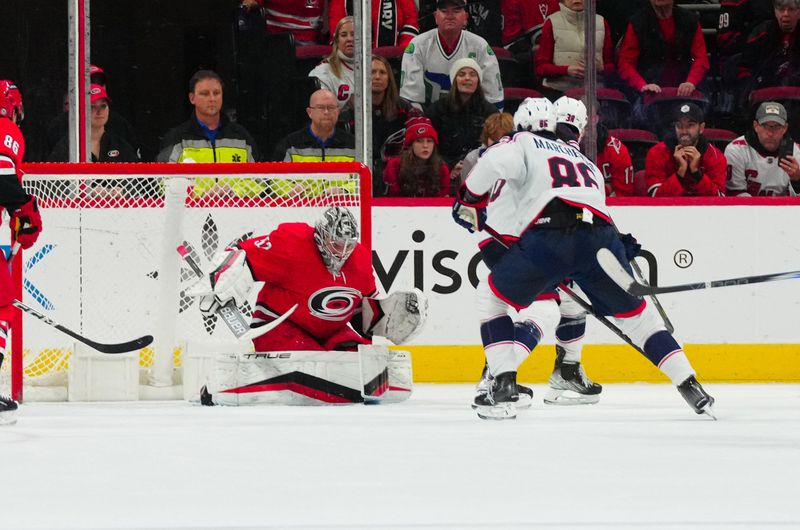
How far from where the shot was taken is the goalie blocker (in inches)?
200

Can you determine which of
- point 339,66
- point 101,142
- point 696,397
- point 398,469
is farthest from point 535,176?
point 101,142

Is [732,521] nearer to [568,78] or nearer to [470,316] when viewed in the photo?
[470,316]

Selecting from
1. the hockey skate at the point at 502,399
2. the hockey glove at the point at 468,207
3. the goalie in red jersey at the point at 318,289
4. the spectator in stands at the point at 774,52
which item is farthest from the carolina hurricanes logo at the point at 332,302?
the spectator in stands at the point at 774,52

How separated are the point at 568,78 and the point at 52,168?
7.82 feet

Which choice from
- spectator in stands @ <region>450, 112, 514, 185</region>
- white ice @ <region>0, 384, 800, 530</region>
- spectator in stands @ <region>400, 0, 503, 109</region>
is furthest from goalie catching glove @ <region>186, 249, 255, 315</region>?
spectator in stands @ <region>400, 0, 503, 109</region>

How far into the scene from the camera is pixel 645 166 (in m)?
6.53

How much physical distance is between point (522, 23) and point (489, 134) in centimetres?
64

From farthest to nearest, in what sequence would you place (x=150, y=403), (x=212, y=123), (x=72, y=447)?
1. (x=212, y=123)
2. (x=150, y=403)
3. (x=72, y=447)

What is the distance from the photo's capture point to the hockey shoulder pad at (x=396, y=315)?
209 inches

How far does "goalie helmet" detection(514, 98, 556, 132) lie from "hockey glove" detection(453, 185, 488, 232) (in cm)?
29

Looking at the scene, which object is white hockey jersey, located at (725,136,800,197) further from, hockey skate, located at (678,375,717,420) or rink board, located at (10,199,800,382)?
hockey skate, located at (678,375,717,420)

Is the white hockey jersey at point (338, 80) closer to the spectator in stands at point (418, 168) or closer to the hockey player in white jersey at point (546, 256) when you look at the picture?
the spectator in stands at point (418, 168)

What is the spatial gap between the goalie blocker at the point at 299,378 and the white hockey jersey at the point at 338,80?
4.95ft

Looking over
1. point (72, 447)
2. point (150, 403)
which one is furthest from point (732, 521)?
point (150, 403)
